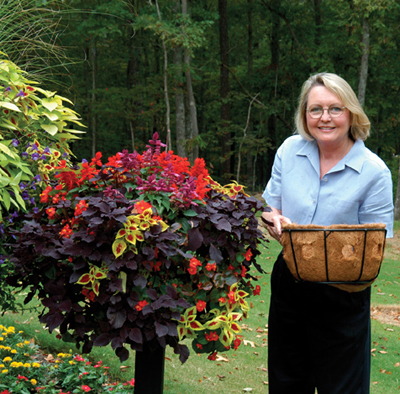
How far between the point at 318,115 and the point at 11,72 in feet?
5.72

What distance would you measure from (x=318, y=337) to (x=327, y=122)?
1053mm

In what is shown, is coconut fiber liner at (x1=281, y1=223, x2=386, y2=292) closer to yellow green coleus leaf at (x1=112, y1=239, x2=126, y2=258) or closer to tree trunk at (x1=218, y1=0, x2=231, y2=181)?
yellow green coleus leaf at (x1=112, y1=239, x2=126, y2=258)

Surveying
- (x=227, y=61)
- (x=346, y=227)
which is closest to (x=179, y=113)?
(x=227, y=61)

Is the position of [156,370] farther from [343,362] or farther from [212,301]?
[343,362]

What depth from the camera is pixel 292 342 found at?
2475mm

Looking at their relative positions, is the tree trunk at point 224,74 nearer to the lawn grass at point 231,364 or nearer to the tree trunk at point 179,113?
the tree trunk at point 179,113

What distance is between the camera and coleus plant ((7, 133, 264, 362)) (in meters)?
2.27

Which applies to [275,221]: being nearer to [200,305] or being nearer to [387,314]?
[200,305]

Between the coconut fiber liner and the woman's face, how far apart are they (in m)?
0.54

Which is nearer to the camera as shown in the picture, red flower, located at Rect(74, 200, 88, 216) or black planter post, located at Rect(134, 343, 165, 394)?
red flower, located at Rect(74, 200, 88, 216)

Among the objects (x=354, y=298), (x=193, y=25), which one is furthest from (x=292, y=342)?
(x=193, y=25)

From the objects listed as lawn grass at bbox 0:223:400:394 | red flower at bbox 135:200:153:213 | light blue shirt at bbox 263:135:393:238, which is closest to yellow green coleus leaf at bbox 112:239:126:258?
red flower at bbox 135:200:153:213

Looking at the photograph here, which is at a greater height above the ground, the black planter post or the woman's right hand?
the woman's right hand

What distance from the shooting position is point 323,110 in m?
2.30
